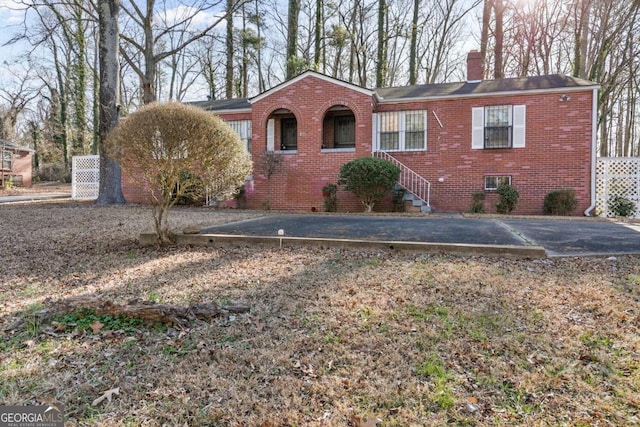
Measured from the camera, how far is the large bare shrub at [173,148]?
16.4 feet

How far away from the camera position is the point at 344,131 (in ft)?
47.9

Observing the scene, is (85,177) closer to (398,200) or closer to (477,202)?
(398,200)

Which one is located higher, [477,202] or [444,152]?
[444,152]

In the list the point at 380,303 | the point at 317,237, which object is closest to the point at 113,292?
the point at 380,303

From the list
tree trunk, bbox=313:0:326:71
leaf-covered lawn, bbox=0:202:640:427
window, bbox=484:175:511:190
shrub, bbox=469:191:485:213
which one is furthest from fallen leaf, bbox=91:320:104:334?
tree trunk, bbox=313:0:326:71

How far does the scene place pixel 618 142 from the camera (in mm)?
26531

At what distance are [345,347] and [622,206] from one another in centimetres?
1261

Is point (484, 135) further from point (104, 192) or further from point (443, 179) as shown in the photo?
point (104, 192)

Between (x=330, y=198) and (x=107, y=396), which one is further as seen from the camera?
(x=330, y=198)

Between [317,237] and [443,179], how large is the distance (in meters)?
8.11

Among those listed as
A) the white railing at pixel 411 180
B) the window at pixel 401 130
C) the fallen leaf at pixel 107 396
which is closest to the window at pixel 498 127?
the window at pixel 401 130

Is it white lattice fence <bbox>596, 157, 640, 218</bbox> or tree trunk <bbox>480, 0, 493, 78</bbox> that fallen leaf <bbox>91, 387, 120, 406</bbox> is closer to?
white lattice fence <bbox>596, 157, 640, 218</bbox>

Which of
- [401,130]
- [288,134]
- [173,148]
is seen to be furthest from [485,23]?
[173,148]

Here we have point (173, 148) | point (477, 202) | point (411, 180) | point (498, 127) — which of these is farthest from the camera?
point (411, 180)
